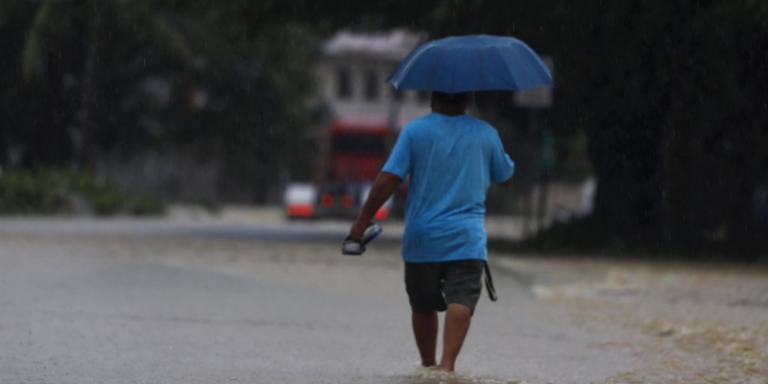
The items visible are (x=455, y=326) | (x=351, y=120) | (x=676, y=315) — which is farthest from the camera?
(x=351, y=120)

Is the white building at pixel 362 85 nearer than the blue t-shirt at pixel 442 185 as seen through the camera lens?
No

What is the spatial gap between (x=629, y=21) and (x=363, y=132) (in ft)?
117

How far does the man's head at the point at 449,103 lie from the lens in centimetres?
759

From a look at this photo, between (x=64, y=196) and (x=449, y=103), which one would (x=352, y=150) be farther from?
(x=449, y=103)

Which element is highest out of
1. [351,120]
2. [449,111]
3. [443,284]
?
[449,111]

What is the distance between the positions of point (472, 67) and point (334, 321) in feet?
12.3

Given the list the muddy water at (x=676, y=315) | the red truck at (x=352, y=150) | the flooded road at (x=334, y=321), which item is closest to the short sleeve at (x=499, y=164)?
the flooded road at (x=334, y=321)

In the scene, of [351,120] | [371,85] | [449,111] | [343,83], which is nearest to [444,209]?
[449,111]

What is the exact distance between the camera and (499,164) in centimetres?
764

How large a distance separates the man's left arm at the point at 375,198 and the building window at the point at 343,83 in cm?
6665

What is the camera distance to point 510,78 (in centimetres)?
760

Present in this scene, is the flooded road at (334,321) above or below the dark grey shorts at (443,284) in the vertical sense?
below

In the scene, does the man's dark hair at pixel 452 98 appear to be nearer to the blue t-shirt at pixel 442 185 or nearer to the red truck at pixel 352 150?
the blue t-shirt at pixel 442 185

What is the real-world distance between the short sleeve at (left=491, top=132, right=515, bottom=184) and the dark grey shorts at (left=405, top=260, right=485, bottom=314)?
17.9 inches
